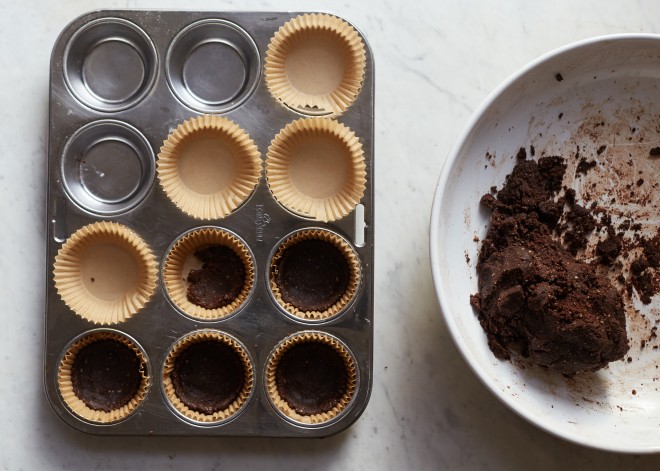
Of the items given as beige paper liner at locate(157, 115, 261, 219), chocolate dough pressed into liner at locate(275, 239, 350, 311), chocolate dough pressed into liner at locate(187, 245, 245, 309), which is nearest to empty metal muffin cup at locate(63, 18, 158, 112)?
beige paper liner at locate(157, 115, 261, 219)

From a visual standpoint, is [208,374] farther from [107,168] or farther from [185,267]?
[107,168]

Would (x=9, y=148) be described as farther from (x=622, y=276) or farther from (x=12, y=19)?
(x=622, y=276)

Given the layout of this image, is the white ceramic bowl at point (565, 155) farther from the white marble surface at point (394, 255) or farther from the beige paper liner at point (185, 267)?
the beige paper liner at point (185, 267)

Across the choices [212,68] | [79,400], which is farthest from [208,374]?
[212,68]

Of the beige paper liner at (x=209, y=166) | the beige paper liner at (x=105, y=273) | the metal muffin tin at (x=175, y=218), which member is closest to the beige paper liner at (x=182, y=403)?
the metal muffin tin at (x=175, y=218)

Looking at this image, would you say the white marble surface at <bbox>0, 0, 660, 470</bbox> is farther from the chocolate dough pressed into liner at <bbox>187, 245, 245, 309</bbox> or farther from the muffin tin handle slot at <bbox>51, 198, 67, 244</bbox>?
the chocolate dough pressed into liner at <bbox>187, 245, 245, 309</bbox>

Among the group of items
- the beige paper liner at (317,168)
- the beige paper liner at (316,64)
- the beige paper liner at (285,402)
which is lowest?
the beige paper liner at (285,402)
